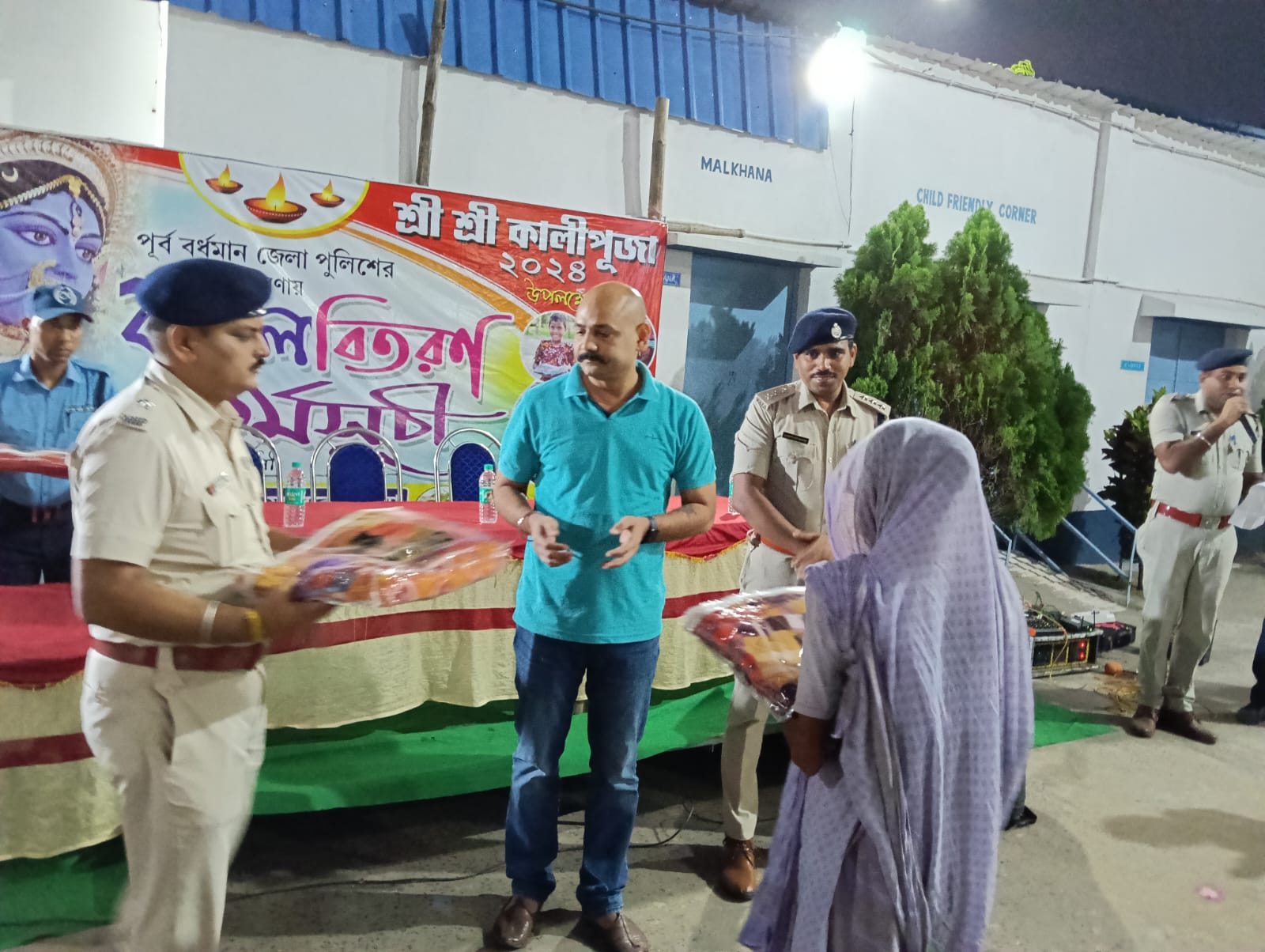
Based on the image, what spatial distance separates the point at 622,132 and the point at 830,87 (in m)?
1.79

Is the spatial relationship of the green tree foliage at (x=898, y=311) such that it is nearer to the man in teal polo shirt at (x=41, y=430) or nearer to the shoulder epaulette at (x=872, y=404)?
the shoulder epaulette at (x=872, y=404)

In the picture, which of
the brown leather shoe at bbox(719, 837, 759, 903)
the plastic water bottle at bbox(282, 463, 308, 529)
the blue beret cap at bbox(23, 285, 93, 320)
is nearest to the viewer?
the brown leather shoe at bbox(719, 837, 759, 903)

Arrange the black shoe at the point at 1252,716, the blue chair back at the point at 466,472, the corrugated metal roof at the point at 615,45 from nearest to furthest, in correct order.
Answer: the black shoe at the point at 1252,716
the blue chair back at the point at 466,472
the corrugated metal roof at the point at 615,45

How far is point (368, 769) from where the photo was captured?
2.77m

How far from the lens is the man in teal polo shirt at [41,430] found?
318 cm

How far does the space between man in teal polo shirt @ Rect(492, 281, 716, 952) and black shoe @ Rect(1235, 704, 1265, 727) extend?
3634 mm

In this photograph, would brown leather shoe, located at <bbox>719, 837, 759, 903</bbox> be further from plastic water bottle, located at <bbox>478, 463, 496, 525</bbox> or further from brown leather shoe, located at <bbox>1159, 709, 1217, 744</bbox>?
brown leather shoe, located at <bbox>1159, 709, 1217, 744</bbox>

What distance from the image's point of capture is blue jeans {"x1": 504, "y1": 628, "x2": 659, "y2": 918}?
222 centimetres

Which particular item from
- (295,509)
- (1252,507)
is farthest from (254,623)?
(1252,507)

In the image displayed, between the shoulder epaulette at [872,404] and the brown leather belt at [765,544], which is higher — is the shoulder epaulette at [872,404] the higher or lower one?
the higher one

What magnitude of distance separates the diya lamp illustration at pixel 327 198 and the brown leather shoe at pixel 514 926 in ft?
11.0

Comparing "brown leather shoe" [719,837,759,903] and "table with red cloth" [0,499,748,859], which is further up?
"table with red cloth" [0,499,748,859]

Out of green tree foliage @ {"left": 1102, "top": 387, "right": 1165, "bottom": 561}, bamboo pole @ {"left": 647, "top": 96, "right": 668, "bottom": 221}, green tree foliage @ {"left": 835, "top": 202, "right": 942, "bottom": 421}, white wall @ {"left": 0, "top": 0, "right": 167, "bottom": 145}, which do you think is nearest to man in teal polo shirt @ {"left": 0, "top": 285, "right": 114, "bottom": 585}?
white wall @ {"left": 0, "top": 0, "right": 167, "bottom": 145}

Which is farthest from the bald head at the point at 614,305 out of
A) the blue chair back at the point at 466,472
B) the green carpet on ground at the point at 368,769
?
the blue chair back at the point at 466,472
